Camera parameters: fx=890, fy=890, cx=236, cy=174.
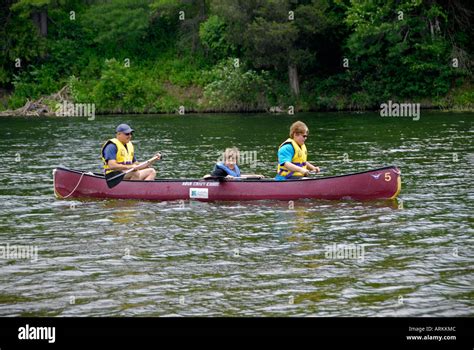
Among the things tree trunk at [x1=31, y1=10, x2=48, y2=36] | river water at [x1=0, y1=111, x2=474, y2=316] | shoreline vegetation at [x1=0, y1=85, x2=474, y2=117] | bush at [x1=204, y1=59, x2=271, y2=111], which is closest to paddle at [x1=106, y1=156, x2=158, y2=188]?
river water at [x1=0, y1=111, x2=474, y2=316]

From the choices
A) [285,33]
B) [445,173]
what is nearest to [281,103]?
[285,33]

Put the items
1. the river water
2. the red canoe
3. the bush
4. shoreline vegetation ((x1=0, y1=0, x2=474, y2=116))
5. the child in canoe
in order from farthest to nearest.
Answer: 1. the bush
2. shoreline vegetation ((x1=0, y1=0, x2=474, y2=116))
3. the child in canoe
4. the red canoe
5. the river water

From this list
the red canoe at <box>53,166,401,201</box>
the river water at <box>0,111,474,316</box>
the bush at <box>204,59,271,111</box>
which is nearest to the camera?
the river water at <box>0,111,474,316</box>

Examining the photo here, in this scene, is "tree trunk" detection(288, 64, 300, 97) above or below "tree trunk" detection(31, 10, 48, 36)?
below

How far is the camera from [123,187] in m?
17.4

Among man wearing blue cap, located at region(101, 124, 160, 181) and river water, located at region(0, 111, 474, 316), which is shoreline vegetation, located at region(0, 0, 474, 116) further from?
man wearing blue cap, located at region(101, 124, 160, 181)

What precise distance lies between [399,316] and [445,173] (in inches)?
449

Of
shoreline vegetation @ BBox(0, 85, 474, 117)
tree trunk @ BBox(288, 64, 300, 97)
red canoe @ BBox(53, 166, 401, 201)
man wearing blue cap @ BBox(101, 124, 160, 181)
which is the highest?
tree trunk @ BBox(288, 64, 300, 97)

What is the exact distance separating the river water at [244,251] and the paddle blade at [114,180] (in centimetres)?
41

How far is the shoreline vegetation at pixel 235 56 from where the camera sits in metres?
44.8

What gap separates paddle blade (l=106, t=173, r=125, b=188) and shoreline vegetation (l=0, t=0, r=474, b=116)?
27481mm

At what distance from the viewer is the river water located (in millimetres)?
10008

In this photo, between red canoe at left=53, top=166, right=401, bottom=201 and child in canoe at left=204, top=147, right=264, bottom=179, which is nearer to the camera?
red canoe at left=53, top=166, right=401, bottom=201
